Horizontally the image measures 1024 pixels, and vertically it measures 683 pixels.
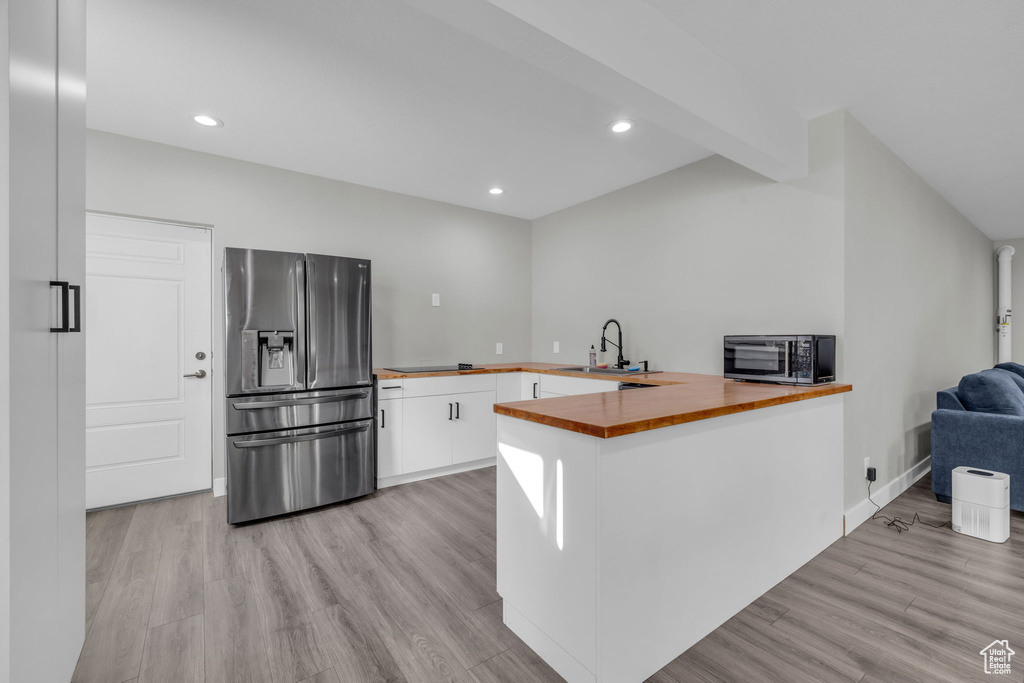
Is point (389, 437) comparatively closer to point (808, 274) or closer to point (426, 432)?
point (426, 432)

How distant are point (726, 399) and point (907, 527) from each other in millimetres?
1860

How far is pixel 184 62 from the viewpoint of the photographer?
7.00 ft

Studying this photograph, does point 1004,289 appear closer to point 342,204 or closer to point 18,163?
point 342,204

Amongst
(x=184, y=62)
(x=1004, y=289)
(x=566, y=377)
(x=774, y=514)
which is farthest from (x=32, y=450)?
(x=1004, y=289)

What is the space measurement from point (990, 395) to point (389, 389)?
4171mm

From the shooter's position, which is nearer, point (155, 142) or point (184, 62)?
point (184, 62)

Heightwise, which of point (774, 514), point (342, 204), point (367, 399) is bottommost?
point (774, 514)

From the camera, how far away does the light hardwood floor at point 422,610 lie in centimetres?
154

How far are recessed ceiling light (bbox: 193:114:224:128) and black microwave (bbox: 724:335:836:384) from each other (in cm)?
343

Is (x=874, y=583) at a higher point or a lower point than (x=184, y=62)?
lower

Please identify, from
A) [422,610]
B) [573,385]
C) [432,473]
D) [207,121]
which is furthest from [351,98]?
[432,473]

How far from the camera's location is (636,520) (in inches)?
56.3

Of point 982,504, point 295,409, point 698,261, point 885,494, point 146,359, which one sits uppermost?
point 698,261

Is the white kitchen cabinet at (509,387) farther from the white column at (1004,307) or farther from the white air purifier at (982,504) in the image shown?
the white column at (1004,307)
